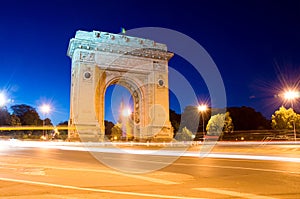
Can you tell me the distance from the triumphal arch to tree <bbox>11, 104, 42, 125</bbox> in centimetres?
5312

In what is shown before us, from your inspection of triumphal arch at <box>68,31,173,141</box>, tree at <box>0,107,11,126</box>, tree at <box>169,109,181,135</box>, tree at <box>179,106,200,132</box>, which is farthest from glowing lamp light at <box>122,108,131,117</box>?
tree at <box>0,107,11,126</box>

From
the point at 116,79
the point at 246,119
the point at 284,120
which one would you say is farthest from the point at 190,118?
the point at 116,79

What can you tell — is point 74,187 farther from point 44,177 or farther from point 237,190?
point 237,190

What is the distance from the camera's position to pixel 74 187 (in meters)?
6.13

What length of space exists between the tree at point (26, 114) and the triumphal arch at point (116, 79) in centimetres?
5312

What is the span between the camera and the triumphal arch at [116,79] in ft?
123

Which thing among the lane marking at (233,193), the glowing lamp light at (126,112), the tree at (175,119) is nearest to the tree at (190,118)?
the tree at (175,119)

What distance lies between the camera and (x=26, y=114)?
8969 cm

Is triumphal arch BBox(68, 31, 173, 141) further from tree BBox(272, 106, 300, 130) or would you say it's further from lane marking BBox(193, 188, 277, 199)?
lane marking BBox(193, 188, 277, 199)

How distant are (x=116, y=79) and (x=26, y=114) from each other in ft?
192

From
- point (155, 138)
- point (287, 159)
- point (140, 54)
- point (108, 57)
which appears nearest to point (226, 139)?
point (155, 138)

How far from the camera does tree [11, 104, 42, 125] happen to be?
87.4m

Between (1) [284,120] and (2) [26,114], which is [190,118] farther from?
(2) [26,114]

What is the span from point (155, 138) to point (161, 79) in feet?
29.8
